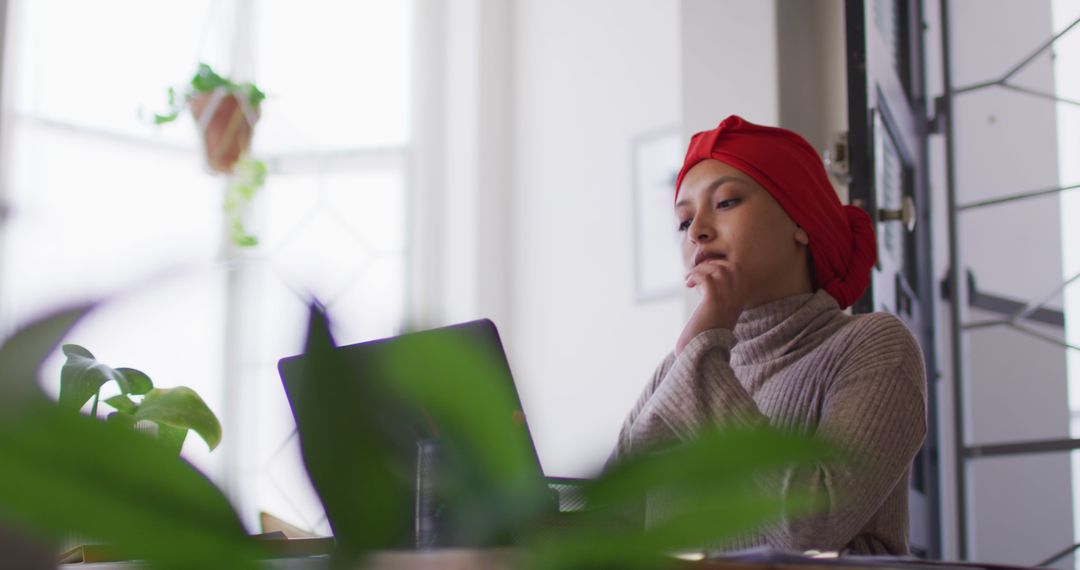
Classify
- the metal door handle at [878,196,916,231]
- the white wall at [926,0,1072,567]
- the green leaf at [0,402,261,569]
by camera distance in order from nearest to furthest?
the green leaf at [0,402,261,569]
the metal door handle at [878,196,916,231]
the white wall at [926,0,1072,567]

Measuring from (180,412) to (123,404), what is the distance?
8cm

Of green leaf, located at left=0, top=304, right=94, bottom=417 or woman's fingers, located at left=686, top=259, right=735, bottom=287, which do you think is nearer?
green leaf, located at left=0, top=304, right=94, bottom=417

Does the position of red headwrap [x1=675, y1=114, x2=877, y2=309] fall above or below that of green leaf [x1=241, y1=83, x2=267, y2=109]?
below

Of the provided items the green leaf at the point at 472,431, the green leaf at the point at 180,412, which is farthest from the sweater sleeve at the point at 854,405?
the green leaf at the point at 472,431

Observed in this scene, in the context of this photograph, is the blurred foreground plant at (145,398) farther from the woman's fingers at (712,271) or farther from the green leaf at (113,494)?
the green leaf at (113,494)

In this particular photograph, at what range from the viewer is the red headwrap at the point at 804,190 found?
71.8 inches

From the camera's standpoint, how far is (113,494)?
0.15 m

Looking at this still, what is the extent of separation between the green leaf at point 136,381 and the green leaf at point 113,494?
139 centimetres

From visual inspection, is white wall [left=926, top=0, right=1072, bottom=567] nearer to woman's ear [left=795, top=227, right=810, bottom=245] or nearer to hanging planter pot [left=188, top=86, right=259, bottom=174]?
woman's ear [left=795, top=227, right=810, bottom=245]

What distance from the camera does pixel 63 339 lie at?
167 millimetres

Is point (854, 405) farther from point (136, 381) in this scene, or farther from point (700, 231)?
point (136, 381)

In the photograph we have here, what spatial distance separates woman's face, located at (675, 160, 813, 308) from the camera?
1812 millimetres

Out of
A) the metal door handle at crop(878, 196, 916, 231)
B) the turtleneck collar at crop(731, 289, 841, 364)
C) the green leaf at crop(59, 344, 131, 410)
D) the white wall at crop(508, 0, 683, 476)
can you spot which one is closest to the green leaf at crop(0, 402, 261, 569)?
the green leaf at crop(59, 344, 131, 410)

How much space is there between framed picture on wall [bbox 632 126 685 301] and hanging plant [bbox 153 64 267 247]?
4.39 feet
